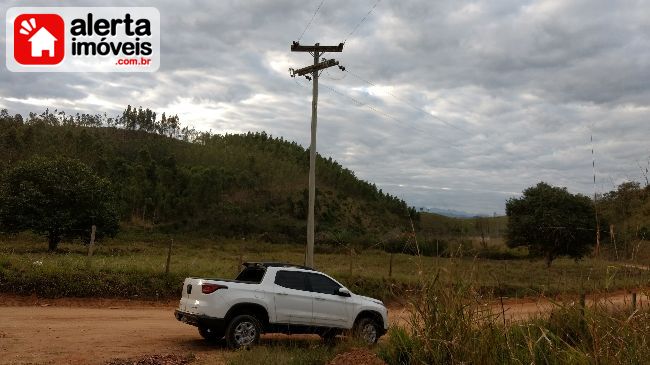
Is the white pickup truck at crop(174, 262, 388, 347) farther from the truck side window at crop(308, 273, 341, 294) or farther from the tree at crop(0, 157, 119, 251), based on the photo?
the tree at crop(0, 157, 119, 251)

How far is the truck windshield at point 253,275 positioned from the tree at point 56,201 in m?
26.5

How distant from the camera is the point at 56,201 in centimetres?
3616

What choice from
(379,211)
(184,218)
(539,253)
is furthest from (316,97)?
(379,211)

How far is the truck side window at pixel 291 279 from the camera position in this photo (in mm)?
11812

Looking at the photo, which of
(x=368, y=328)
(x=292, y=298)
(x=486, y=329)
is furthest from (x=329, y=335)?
(x=486, y=329)

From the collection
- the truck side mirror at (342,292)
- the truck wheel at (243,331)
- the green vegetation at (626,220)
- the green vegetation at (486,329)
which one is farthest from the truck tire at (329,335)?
the green vegetation at (626,220)

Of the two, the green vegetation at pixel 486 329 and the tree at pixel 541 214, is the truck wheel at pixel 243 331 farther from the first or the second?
the tree at pixel 541 214

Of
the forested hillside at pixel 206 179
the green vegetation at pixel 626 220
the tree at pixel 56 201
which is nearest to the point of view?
the green vegetation at pixel 626 220

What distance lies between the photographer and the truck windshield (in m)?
11.8

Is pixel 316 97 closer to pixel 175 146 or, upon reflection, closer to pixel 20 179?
pixel 20 179

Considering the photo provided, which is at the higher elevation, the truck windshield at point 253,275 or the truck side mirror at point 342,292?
the truck windshield at point 253,275

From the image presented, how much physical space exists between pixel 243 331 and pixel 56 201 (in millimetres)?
30120

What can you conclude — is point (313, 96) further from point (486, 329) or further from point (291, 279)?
point (486, 329)

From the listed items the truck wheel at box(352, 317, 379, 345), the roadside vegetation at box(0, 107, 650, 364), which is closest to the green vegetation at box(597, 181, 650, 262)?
the roadside vegetation at box(0, 107, 650, 364)
